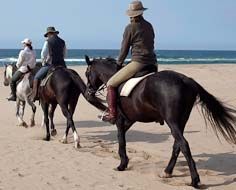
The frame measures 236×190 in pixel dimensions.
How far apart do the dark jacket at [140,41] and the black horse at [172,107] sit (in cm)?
51

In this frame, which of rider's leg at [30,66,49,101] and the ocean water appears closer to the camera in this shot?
rider's leg at [30,66,49,101]

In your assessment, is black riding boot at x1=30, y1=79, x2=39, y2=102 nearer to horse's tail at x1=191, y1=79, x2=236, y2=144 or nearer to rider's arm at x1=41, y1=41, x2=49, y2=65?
rider's arm at x1=41, y1=41, x2=49, y2=65

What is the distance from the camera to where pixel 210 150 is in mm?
9906

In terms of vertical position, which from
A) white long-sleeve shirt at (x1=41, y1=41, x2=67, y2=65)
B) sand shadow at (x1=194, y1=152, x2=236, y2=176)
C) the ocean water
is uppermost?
white long-sleeve shirt at (x1=41, y1=41, x2=67, y2=65)

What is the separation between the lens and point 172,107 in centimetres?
698

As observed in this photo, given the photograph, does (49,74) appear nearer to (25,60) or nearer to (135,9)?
(25,60)

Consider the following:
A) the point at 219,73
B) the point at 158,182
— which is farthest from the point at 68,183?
the point at 219,73

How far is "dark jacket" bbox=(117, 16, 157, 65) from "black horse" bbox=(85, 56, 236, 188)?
1.67ft

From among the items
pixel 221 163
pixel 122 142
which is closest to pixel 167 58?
pixel 221 163

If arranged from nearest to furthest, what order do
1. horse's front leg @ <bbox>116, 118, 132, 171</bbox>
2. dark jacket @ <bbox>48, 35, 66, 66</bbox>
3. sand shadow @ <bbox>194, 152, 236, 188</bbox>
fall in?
1. sand shadow @ <bbox>194, 152, 236, 188</bbox>
2. horse's front leg @ <bbox>116, 118, 132, 171</bbox>
3. dark jacket @ <bbox>48, 35, 66, 66</bbox>

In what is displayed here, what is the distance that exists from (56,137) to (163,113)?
508 cm

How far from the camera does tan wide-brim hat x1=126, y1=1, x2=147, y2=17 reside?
25.9 ft

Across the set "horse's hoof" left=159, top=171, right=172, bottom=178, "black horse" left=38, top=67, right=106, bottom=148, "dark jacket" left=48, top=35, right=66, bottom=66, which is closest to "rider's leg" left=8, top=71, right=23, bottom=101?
"dark jacket" left=48, top=35, right=66, bottom=66

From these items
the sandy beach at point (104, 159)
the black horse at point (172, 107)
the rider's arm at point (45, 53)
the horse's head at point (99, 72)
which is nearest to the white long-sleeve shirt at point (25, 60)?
the rider's arm at point (45, 53)
